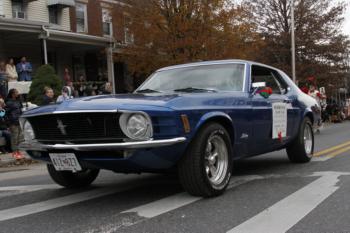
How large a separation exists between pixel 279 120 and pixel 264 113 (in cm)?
54

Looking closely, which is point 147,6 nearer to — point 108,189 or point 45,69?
point 45,69

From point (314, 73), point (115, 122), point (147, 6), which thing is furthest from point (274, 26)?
point (115, 122)

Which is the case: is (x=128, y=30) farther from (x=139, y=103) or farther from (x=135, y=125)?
(x=135, y=125)

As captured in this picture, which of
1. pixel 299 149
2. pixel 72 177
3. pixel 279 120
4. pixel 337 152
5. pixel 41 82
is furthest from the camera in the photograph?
pixel 41 82

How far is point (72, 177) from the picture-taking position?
6.27 metres

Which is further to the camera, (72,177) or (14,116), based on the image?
(14,116)

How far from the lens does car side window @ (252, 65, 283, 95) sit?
6910mm

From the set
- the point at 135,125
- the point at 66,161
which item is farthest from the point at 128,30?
the point at 135,125

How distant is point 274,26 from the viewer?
3600cm

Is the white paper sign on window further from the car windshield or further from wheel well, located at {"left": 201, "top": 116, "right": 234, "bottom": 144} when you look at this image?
wheel well, located at {"left": 201, "top": 116, "right": 234, "bottom": 144}

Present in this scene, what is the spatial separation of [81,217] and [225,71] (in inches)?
111

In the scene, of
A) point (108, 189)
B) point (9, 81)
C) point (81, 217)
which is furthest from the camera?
point (9, 81)

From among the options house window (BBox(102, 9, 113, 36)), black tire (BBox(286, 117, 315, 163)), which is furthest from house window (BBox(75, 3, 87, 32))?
black tire (BBox(286, 117, 315, 163))

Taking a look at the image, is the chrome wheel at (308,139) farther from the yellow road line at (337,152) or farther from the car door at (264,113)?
the car door at (264,113)
